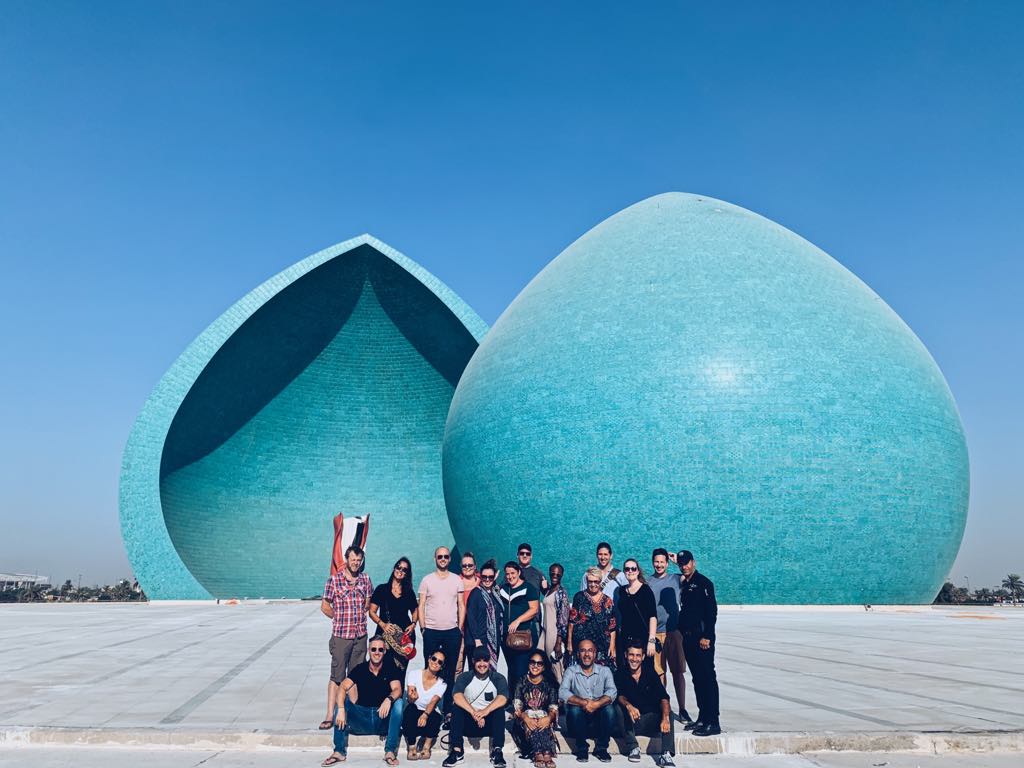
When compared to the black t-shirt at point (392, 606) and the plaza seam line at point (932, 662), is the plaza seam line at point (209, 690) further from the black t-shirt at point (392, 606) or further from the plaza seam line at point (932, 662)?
the plaza seam line at point (932, 662)

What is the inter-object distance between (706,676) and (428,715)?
194 centimetres

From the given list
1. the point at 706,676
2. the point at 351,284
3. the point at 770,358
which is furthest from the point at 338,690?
the point at 351,284

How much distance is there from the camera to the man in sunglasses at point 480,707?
5.22 m

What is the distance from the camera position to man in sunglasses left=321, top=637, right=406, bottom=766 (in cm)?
533

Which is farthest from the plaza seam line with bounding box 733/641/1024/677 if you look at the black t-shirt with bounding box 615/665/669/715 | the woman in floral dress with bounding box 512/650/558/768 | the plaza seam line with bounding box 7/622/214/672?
the plaza seam line with bounding box 7/622/214/672

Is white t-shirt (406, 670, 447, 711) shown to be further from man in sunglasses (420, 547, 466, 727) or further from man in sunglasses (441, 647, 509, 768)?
man in sunglasses (420, 547, 466, 727)

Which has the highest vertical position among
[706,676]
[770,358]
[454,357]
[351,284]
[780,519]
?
[351,284]

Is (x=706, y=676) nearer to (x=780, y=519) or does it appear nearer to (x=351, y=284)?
(x=780, y=519)

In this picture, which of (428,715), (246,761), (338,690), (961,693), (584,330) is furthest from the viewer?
(584,330)

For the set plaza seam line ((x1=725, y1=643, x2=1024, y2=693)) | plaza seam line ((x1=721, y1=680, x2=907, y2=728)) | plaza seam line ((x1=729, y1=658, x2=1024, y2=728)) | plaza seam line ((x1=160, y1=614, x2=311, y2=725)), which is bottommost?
plaza seam line ((x1=160, y1=614, x2=311, y2=725))

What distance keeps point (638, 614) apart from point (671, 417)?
1356 cm

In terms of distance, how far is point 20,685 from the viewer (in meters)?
7.37

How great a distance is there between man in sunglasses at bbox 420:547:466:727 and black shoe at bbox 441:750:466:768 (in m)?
0.99

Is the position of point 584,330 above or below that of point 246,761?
above
